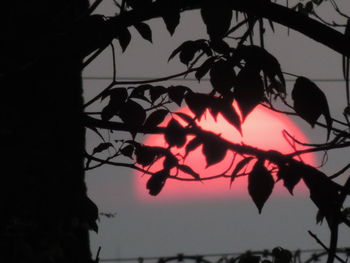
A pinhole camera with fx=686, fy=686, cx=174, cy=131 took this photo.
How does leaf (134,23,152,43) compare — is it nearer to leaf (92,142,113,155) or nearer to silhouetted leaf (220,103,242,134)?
leaf (92,142,113,155)

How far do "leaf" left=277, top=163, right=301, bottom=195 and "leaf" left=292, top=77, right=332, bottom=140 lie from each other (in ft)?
0.55

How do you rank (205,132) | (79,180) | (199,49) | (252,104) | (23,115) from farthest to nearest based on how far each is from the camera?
(79,180), (23,115), (199,49), (252,104), (205,132)

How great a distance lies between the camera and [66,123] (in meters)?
3.13

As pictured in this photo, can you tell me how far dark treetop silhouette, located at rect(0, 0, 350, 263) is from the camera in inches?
86.8

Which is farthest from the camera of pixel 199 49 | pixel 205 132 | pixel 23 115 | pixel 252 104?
pixel 23 115

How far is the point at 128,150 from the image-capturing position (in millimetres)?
3580

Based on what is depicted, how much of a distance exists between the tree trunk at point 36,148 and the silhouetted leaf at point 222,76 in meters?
0.79

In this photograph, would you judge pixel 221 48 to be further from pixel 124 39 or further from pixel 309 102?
pixel 124 39

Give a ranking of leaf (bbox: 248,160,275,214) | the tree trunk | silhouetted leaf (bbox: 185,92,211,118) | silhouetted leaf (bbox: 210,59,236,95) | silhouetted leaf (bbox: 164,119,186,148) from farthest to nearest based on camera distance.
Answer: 1. the tree trunk
2. silhouetted leaf (bbox: 185,92,211,118)
3. silhouetted leaf (bbox: 210,59,236,95)
4. leaf (bbox: 248,160,275,214)
5. silhouetted leaf (bbox: 164,119,186,148)

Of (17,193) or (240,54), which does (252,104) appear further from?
(17,193)

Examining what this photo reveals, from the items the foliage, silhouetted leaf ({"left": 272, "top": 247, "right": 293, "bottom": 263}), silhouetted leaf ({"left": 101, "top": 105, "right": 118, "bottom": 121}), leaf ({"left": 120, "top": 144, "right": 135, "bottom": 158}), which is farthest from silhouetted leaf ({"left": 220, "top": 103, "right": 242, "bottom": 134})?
leaf ({"left": 120, "top": 144, "right": 135, "bottom": 158})

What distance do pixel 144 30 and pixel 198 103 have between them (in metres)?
0.80

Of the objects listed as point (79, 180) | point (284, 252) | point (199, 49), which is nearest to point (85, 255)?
point (79, 180)

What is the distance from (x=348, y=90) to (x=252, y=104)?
1.66 feet
